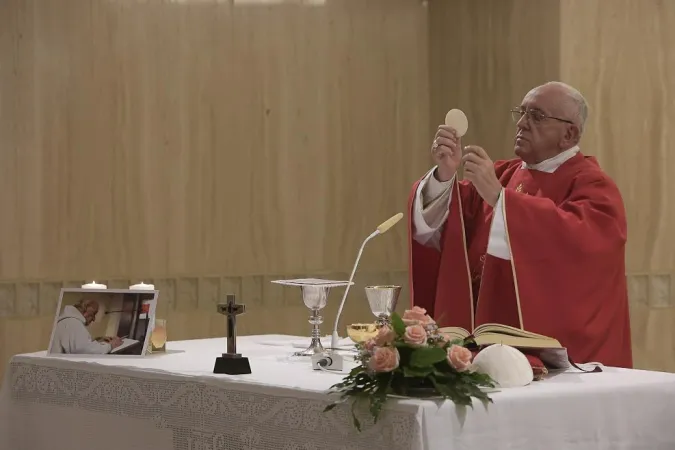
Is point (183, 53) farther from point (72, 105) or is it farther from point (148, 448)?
point (148, 448)

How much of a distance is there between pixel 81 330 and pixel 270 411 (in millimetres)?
1222

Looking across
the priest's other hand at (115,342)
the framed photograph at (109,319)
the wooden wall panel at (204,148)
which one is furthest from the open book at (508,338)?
the wooden wall panel at (204,148)

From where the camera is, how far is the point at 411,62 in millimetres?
8633

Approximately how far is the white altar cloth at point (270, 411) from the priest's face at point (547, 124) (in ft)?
4.68

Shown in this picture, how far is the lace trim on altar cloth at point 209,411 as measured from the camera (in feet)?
10.3

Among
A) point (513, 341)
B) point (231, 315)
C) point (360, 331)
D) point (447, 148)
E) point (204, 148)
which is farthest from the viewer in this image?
point (204, 148)

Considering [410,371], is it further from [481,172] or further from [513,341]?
[481,172]

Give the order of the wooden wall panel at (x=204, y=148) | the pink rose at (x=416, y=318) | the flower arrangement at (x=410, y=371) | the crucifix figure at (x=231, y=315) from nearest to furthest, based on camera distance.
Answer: the flower arrangement at (x=410, y=371) < the pink rose at (x=416, y=318) < the crucifix figure at (x=231, y=315) < the wooden wall panel at (x=204, y=148)

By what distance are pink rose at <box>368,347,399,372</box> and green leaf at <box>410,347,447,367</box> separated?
0.17 feet

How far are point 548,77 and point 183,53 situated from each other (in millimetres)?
2537

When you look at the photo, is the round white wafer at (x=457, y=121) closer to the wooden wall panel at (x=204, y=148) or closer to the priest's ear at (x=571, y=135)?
the priest's ear at (x=571, y=135)

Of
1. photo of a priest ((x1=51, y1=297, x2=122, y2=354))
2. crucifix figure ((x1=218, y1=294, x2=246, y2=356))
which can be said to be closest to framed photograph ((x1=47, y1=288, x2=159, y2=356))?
photo of a priest ((x1=51, y1=297, x2=122, y2=354))

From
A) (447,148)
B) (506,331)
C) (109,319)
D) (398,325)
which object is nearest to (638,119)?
(447,148)

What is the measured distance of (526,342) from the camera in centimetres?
360
